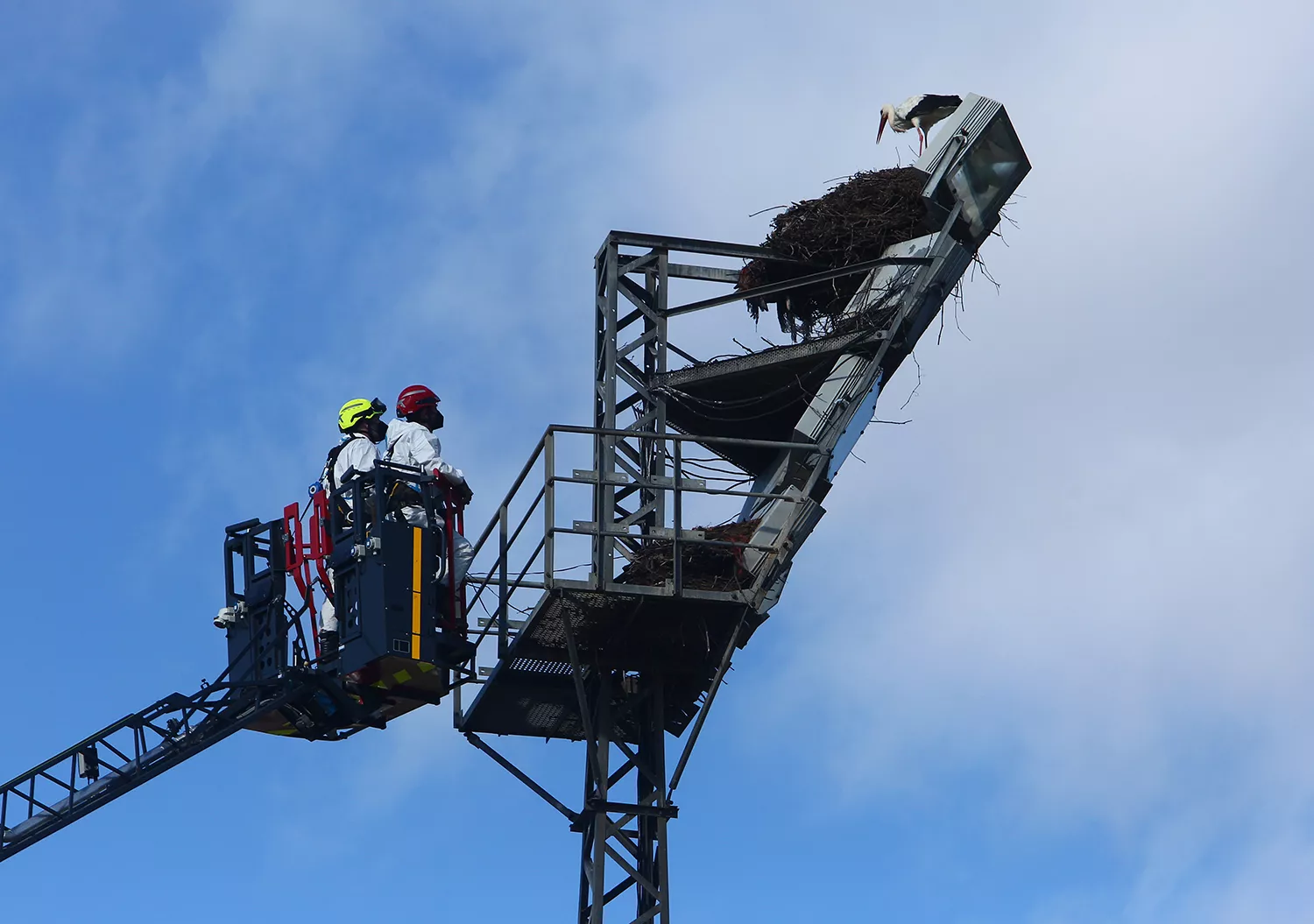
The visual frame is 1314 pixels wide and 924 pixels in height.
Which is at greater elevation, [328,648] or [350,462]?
[350,462]

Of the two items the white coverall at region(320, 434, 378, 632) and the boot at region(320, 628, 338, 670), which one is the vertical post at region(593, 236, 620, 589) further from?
the boot at region(320, 628, 338, 670)

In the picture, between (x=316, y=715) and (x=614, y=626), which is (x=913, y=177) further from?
(x=316, y=715)

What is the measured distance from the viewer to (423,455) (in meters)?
25.4

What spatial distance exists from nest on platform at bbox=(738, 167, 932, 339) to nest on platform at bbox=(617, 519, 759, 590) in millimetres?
2524

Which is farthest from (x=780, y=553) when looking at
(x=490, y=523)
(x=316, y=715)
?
(x=316, y=715)

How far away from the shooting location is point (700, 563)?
2439cm

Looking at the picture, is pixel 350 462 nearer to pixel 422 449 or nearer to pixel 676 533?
pixel 422 449

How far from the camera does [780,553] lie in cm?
2438

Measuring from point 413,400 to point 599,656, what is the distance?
297cm

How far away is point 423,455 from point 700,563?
2752 mm

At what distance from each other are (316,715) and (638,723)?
2853 millimetres

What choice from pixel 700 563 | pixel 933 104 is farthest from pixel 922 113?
pixel 700 563

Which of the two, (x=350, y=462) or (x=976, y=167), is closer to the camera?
(x=350, y=462)

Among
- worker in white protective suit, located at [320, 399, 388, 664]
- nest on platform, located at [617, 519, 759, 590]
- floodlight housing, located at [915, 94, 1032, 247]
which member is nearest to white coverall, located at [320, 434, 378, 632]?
worker in white protective suit, located at [320, 399, 388, 664]
